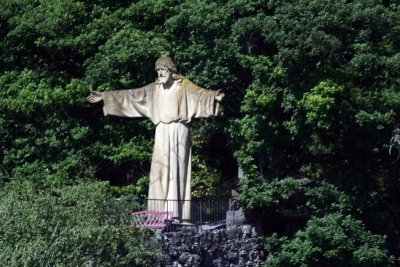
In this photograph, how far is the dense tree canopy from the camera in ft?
86.7

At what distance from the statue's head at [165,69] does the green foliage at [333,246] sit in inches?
128

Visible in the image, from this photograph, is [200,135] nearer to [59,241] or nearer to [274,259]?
[274,259]

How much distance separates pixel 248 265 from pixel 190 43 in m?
4.49

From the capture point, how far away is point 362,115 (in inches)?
1036

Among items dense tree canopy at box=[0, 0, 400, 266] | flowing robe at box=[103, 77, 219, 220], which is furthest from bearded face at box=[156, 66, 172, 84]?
dense tree canopy at box=[0, 0, 400, 266]

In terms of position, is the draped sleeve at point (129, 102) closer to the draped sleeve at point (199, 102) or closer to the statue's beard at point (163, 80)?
the statue's beard at point (163, 80)

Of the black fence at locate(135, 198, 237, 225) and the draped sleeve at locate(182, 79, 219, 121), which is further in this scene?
the draped sleeve at locate(182, 79, 219, 121)

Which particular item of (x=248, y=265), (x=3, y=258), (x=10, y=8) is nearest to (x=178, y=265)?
(x=248, y=265)

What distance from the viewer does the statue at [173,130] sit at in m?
26.5

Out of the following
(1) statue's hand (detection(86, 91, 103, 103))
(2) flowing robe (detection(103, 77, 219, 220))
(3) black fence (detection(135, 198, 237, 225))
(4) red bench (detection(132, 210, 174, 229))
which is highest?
(1) statue's hand (detection(86, 91, 103, 103))

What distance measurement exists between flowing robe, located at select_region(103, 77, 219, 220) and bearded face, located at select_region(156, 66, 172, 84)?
137 mm

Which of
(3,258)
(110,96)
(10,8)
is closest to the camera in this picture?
(3,258)

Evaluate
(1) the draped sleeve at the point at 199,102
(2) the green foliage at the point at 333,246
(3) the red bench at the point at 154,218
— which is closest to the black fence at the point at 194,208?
(3) the red bench at the point at 154,218

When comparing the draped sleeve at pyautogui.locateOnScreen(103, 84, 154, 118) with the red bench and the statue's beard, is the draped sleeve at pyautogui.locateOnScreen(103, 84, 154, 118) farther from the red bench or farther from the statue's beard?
the red bench
